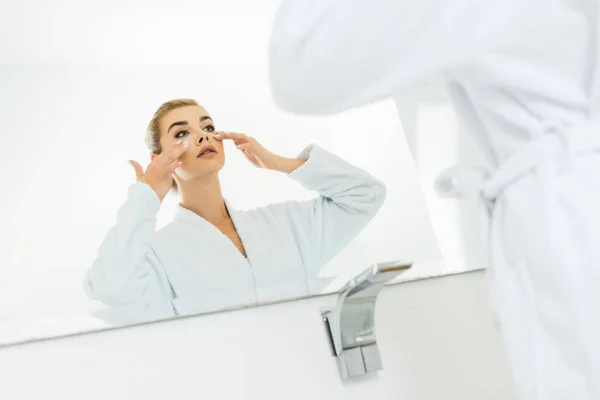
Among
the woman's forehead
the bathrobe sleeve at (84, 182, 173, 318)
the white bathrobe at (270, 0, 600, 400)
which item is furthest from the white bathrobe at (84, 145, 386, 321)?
the white bathrobe at (270, 0, 600, 400)

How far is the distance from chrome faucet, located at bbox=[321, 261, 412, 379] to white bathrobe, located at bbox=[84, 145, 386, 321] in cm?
6

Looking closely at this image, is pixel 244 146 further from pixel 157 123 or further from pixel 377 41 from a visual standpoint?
pixel 377 41

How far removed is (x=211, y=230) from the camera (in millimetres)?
842

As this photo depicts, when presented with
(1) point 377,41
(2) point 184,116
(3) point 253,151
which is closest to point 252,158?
(3) point 253,151

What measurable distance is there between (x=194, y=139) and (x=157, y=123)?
6 centimetres

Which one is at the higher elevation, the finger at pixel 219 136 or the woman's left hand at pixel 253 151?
the finger at pixel 219 136

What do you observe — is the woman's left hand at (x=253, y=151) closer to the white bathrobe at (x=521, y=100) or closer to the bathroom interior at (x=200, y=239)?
the bathroom interior at (x=200, y=239)

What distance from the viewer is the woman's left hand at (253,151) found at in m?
0.89

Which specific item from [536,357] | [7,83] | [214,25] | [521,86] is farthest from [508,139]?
[7,83]

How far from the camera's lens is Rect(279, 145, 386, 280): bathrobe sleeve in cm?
88

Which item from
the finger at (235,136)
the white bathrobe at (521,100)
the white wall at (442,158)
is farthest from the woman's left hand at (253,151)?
the white bathrobe at (521,100)

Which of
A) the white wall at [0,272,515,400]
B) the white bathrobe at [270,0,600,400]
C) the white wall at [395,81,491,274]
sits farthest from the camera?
the white wall at [395,81,491,274]

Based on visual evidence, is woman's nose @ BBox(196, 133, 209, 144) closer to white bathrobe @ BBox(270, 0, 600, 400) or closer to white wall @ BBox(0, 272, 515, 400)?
white wall @ BBox(0, 272, 515, 400)

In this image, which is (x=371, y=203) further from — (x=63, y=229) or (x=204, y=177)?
(x=63, y=229)
